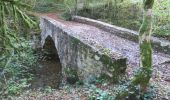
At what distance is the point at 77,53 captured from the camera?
11.4m

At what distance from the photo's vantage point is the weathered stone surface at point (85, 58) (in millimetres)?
8789

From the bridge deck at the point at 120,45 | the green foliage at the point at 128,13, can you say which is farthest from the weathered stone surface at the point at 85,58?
the green foliage at the point at 128,13

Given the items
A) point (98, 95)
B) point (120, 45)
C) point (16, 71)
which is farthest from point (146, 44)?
point (16, 71)

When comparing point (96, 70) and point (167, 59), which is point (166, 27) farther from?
point (96, 70)

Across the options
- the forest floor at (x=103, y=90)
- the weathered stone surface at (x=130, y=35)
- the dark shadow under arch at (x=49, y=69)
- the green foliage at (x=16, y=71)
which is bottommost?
the dark shadow under arch at (x=49, y=69)

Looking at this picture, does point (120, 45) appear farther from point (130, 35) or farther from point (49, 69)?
point (49, 69)

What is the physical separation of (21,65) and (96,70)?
6198mm

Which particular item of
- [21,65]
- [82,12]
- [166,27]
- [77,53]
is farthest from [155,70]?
[82,12]

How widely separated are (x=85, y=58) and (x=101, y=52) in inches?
50.7

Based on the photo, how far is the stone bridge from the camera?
29.4ft

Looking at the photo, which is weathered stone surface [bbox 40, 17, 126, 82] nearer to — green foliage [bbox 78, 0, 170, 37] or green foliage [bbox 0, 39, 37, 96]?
green foliage [bbox 0, 39, 37, 96]

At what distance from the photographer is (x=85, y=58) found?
34.7 ft

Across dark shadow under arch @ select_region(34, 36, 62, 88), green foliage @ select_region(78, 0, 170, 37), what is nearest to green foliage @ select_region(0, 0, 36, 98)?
dark shadow under arch @ select_region(34, 36, 62, 88)

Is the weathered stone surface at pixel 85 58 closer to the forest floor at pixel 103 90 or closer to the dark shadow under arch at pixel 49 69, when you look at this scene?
the forest floor at pixel 103 90
